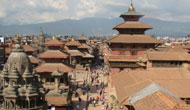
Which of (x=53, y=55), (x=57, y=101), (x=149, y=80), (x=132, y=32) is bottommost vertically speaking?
(x=57, y=101)

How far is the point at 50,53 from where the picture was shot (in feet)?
112

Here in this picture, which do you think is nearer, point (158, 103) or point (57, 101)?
point (158, 103)

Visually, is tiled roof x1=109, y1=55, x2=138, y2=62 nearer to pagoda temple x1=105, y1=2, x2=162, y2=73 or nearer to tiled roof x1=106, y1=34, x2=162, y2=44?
pagoda temple x1=105, y1=2, x2=162, y2=73

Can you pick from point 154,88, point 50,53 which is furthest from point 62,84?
point 154,88

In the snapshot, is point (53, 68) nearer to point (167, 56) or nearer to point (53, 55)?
point (53, 55)

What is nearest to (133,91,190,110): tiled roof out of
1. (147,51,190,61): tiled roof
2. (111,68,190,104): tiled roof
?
(111,68,190,104): tiled roof

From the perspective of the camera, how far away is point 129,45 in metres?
33.3

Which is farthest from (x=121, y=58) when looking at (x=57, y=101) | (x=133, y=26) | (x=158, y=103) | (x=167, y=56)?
(x=158, y=103)

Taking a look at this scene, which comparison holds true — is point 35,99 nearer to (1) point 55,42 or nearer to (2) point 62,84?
(2) point 62,84

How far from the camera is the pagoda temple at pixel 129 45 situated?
107 feet

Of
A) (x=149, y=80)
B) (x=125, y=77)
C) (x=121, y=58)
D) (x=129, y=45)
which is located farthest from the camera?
(x=129, y=45)

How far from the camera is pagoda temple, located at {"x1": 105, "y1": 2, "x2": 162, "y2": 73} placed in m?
32.5

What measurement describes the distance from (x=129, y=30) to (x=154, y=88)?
25.2 m

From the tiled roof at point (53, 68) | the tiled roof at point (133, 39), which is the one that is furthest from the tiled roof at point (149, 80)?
the tiled roof at point (53, 68)
